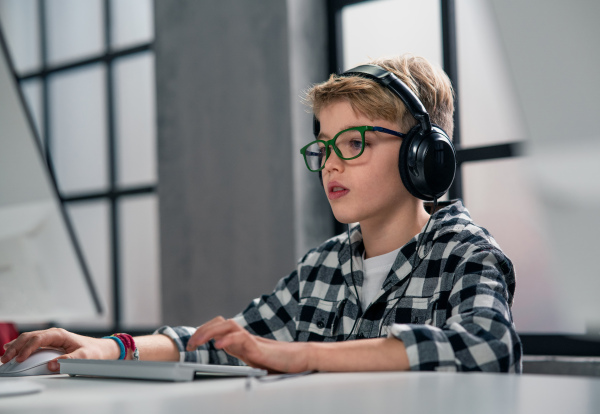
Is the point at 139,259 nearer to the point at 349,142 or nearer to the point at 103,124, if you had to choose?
the point at 103,124

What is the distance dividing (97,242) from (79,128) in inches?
27.2

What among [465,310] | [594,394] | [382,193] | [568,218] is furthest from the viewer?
[568,218]

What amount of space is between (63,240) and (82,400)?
Result: 292 centimetres

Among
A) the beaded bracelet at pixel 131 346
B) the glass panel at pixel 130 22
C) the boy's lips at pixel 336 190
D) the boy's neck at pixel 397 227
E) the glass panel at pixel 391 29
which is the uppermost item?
the glass panel at pixel 130 22

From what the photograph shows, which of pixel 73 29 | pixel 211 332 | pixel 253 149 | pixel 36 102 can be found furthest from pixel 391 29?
pixel 36 102

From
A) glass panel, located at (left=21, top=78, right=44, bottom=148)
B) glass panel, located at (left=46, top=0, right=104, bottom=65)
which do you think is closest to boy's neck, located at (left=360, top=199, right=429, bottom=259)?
glass panel, located at (left=46, top=0, right=104, bottom=65)

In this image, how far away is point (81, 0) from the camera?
12.3 ft

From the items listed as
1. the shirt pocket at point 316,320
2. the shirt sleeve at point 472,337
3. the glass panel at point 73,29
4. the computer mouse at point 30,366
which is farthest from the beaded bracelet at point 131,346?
the glass panel at point 73,29

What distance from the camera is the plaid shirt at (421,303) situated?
83cm

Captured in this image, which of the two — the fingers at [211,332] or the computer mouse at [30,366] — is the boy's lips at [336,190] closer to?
the fingers at [211,332]

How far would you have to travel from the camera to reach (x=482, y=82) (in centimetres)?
220

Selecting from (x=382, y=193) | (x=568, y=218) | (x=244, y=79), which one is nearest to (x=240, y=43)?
(x=244, y=79)

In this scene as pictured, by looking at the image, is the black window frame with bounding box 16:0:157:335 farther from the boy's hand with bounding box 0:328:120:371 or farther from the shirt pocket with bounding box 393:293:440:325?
the shirt pocket with bounding box 393:293:440:325

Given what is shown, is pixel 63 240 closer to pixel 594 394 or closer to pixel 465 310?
pixel 465 310
